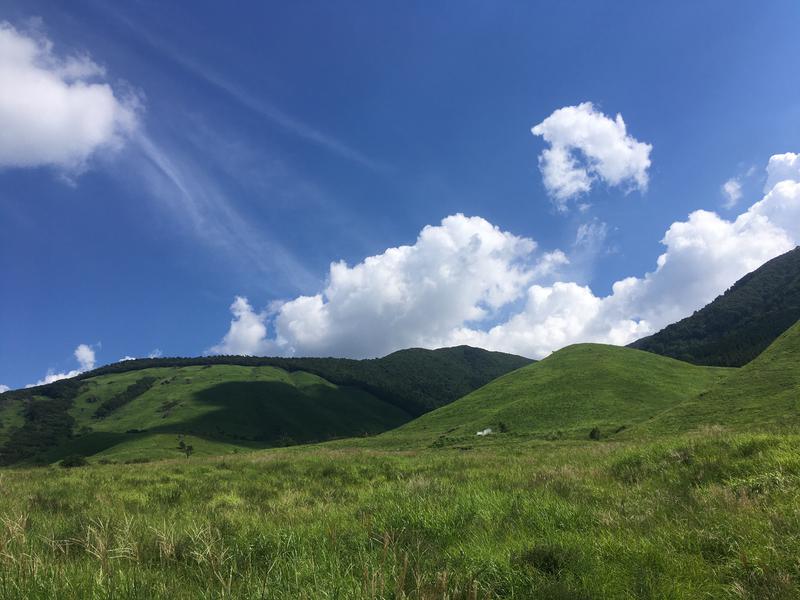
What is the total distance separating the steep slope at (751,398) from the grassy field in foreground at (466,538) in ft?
119

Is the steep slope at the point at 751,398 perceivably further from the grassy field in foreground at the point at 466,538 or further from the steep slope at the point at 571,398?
the grassy field in foreground at the point at 466,538

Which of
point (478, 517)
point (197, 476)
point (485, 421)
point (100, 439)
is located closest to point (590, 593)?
point (478, 517)

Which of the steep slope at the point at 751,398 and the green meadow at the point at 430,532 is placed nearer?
the green meadow at the point at 430,532

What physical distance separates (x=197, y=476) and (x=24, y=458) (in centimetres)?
23156

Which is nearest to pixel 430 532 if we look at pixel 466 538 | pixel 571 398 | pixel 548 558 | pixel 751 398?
pixel 466 538

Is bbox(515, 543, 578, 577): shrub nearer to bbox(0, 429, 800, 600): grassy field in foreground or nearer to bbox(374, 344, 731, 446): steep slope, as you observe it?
bbox(0, 429, 800, 600): grassy field in foreground

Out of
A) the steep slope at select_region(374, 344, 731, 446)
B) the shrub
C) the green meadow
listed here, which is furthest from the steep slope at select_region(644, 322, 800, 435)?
the shrub

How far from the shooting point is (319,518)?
7707mm

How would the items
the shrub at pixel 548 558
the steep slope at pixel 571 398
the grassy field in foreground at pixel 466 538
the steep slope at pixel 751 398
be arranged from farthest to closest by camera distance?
the steep slope at pixel 571 398 → the steep slope at pixel 751 398 → the shrub at pixel 548 558 → the grassy field in foreground at pixel 466 538

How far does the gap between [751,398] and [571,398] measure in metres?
41.2

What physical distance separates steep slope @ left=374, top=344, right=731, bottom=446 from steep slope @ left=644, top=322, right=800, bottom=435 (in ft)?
28.2

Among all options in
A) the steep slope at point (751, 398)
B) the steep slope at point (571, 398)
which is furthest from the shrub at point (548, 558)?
the steep slope at point (571, 398)

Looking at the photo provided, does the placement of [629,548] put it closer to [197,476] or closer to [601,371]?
[197,476]

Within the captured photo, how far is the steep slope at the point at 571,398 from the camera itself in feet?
237
